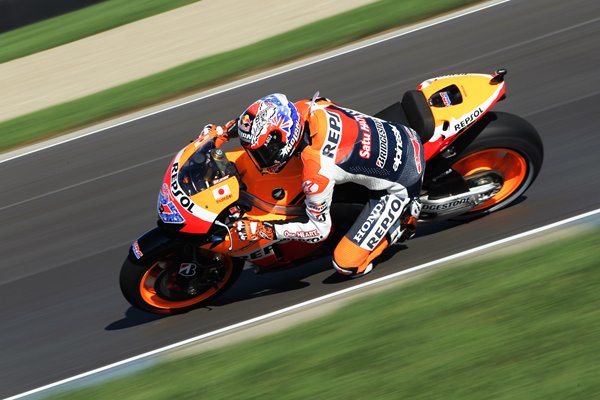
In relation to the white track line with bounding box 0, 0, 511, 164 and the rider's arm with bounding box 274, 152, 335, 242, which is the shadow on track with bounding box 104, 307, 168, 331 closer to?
the rider's arm with bounding box 274, 152, 335, 242

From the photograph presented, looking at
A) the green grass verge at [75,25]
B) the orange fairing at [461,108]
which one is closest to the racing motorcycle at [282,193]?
the orange fairing at [461,108]

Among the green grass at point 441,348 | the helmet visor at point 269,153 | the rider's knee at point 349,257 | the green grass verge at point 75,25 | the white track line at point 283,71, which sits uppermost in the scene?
the green grass verge at point 75,25

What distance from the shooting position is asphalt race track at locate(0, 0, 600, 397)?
7.48 meters

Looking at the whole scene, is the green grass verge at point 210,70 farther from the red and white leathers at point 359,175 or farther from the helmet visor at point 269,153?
the helmet visor at point 269,153

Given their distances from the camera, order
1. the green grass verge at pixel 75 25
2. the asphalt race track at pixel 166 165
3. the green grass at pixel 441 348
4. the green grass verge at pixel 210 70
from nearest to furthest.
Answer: the green grass at pixel 441 348
the asphalt race track at pixel 166 165
the green grass verge at pixel 210 70
the green grass verge at pixel 75 25

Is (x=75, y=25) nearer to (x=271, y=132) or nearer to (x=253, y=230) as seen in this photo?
(x=253, y=230)

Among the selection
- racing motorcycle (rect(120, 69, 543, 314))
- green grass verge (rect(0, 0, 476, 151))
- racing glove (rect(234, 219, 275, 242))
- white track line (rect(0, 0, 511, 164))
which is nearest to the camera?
racing glove (rect(234, 219, 275, 242))

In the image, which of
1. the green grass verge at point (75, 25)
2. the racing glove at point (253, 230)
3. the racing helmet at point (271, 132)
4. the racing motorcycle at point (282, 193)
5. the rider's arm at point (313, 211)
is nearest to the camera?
the racing helmet at point (271, 132)

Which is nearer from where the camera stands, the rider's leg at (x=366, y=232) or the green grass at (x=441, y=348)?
the green grass at (x=441, y=348)

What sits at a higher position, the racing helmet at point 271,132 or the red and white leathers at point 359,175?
the racing helmet at point 271,132

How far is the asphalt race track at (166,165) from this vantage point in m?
7.48

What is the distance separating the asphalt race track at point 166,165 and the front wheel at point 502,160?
164mm

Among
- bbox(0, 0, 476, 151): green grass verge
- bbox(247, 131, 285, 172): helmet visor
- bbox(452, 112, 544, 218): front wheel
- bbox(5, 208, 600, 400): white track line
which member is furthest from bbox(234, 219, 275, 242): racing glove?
Answer: bbox(0, 0, 476, 151): green grass verge

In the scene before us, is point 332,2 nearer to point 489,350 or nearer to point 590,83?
Result: point 590,83
